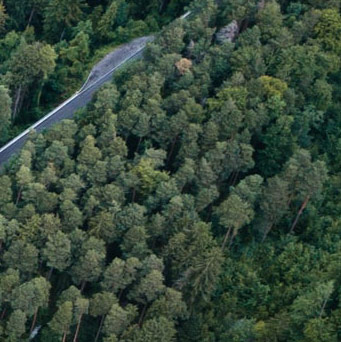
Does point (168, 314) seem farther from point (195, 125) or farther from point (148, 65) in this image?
point (148, 65)

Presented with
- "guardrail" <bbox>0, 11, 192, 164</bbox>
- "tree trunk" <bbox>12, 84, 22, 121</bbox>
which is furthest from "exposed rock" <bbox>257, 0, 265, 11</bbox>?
"tree trunk" <bbox>12, 84, 22, 121</bbox>

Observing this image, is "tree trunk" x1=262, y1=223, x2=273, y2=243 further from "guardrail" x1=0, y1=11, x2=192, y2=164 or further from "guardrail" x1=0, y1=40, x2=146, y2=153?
"guardrail" x1=0, y1=40, x2=146, y2=153

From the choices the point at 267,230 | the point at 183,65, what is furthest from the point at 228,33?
the point at 267,230

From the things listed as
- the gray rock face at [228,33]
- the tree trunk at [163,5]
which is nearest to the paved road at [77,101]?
the tree trunk at [163,5]

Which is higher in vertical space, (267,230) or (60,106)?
(60,106)

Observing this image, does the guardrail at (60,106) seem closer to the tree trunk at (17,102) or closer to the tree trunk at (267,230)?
the tree trunk at (17,102)

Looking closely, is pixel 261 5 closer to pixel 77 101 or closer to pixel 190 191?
pixel 77 101

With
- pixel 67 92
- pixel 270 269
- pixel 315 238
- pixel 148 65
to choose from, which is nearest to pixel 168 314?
pixel 270 269
